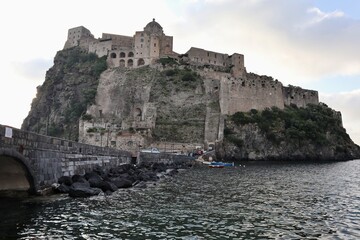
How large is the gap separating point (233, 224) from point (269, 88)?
63609mm

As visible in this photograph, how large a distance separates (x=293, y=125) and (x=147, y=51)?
3587 centimetres

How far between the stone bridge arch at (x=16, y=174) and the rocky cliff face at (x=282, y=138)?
148 feet

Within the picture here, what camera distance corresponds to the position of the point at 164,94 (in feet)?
224

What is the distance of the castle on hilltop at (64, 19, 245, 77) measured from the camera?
7712cm

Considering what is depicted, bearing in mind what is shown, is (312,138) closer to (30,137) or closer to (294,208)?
(294,208)

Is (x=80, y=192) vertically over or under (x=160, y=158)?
under

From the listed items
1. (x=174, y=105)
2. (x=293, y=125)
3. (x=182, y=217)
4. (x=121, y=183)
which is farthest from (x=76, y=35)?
(x=182, y=217)

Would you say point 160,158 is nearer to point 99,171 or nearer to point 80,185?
point 99,171

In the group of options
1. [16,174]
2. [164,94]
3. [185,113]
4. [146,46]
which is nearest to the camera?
[16,174]

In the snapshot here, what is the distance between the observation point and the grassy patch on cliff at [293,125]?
62969 millimetres

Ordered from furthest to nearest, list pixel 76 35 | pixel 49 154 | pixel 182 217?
pixel 76 35, pixel 49 154, pixel 182 217

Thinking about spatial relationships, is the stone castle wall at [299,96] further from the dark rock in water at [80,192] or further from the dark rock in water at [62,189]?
the dark rock in water at [62,189]

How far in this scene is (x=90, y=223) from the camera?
11.3m

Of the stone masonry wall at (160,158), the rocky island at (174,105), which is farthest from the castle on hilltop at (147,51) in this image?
the stone masonry wall at (160,158)
